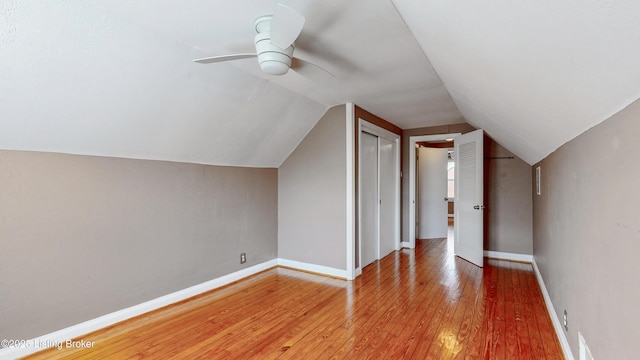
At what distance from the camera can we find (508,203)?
4668 mm

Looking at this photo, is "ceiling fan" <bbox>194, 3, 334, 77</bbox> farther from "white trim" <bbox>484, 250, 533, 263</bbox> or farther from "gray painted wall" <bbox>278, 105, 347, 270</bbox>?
"white trim" <bbox>484, 250, 533, 263</bbox>

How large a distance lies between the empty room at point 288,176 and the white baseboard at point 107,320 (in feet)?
0.04

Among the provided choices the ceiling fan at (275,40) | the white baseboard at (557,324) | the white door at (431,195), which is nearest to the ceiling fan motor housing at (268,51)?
the ceiling fan at (275,40)

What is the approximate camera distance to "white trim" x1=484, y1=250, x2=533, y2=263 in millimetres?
4527

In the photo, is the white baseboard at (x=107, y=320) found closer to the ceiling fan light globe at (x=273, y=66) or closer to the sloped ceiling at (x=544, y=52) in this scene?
the ceiling fan light globe at (x=273, y=66)

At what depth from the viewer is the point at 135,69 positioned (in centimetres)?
215

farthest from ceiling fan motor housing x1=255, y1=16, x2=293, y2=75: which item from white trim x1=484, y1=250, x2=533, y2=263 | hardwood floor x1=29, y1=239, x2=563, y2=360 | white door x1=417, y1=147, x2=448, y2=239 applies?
white door x1=417, y1=147, x2=448, y2=239

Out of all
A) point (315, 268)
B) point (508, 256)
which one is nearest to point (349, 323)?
point (315, 268)

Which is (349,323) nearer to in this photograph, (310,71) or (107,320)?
(107,320)

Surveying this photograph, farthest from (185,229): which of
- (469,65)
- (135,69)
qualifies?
(469,65)

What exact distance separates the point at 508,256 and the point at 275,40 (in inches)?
189

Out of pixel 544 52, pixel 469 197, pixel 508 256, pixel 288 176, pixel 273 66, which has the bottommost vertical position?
pixel 508 256

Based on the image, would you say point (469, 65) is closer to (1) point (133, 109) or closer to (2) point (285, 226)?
(1) point (133, 109)

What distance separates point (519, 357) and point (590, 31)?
88.6 inches
